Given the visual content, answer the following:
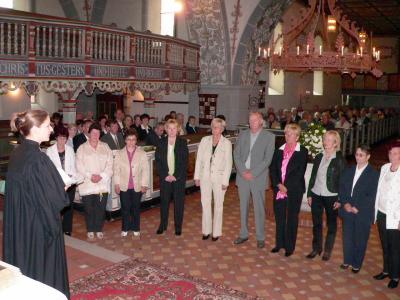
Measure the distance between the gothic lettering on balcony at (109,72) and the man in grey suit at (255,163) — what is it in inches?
179

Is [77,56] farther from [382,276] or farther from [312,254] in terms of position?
[382,276]

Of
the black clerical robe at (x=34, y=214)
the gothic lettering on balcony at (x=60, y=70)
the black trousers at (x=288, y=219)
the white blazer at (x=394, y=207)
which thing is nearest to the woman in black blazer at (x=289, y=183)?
the black trousers at (x=288, y=219)

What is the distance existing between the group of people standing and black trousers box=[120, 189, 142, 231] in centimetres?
1

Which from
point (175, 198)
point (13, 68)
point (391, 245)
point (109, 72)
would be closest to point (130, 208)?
point (175, 198)

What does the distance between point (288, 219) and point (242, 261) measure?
2.56ft

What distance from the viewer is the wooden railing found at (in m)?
8.64

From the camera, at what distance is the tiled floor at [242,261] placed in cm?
511

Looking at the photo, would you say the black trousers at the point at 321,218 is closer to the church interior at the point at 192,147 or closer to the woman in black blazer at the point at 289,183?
the church interior at the point at 192,147

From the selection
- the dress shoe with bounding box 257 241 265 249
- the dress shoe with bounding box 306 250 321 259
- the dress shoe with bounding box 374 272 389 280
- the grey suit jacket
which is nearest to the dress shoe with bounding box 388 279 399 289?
the dress shoe with bounding box 374 272 389 280

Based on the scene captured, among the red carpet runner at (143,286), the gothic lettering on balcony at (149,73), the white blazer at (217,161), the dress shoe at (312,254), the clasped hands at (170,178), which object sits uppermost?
the gothic lettering on balcony at (149,73)

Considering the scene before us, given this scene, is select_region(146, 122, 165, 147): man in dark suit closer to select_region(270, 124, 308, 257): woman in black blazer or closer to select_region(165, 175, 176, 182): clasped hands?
select_region(165, 175, 176, 182): clasped hands

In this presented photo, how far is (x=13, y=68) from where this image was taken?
8.69m

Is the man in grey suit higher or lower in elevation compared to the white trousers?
higher

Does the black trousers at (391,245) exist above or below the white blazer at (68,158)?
below
